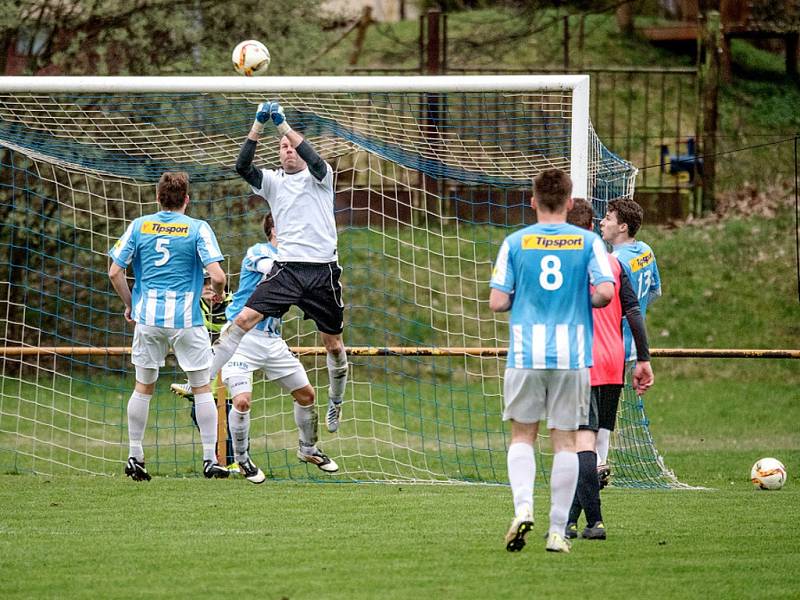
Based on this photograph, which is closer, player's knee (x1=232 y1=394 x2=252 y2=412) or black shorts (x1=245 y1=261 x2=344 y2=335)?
black shorts (x1=245 y1=261 x2=344 y2=335)

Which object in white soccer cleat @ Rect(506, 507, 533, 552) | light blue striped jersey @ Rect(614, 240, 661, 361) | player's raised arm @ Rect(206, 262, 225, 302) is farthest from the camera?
player's raised arm @ Rect(206, 262, 225, 302)

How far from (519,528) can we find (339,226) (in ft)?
39.9

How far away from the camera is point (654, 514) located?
7473 mm

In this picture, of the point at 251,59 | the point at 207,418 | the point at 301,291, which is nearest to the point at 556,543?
the point at 301,291

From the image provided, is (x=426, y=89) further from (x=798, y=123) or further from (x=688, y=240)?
(x=798, y=123)

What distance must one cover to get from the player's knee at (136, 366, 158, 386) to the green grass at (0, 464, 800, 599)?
29.9 inches

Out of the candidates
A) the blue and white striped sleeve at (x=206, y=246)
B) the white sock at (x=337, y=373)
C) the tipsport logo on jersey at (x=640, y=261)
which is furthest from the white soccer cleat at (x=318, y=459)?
the tipsport logo on jersey at (x=640, y=261)

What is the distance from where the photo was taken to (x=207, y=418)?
8.61 m

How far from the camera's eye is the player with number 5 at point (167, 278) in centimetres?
828

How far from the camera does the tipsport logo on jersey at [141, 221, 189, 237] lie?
8273mm

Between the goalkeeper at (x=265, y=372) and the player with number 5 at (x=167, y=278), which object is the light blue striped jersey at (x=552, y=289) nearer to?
the player with number 5 at (x=167, y=278)

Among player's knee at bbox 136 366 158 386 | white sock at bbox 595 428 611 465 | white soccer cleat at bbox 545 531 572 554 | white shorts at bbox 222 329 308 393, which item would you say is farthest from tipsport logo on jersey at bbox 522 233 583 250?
white shorts at bbox 222 329 308 393

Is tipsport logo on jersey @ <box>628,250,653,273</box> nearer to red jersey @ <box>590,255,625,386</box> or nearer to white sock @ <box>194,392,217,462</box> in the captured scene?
red jersey @ <box>590,255,625,386</box>

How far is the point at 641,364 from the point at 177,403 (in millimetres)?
8569
